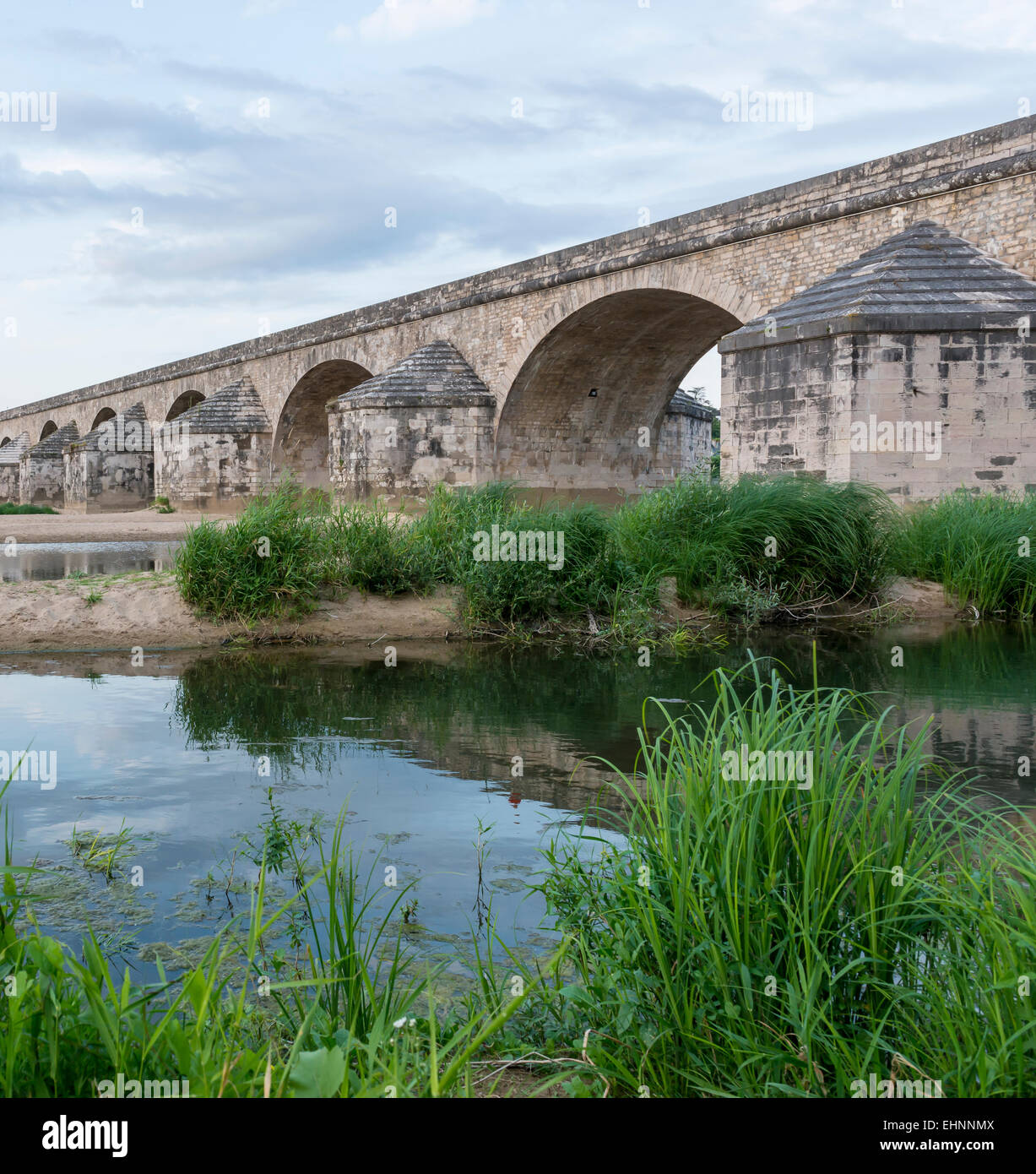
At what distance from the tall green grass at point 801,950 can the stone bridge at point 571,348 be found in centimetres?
1014

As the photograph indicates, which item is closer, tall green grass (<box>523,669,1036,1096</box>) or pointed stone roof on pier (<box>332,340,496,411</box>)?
tall green grass (<box>523,669,1036,1096</box>)

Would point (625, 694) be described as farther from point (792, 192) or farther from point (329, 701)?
point (792, 192)

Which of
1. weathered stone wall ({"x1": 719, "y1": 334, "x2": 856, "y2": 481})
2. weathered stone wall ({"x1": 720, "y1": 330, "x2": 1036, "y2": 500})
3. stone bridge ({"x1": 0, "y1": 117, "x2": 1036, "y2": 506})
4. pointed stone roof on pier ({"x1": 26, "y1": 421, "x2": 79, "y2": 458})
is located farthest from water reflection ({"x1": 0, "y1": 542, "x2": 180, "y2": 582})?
pointed stone roof on pier ({"x1": 26, "y1": 421, "x2": 79, "y2": 458})

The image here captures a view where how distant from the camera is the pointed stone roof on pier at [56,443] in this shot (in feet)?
131

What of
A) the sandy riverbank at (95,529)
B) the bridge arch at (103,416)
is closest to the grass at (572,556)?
the sandy riverbank at (95,529)

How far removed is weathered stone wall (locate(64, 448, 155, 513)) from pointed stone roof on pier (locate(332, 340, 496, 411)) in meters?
14.3

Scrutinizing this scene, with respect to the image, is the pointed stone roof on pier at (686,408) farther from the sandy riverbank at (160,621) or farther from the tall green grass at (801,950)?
the tall green grass at (801,950)

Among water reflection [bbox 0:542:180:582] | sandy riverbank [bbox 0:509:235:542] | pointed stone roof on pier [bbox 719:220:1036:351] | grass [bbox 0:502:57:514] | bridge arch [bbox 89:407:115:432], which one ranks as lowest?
water reflection [bbox 0:542:180:582]

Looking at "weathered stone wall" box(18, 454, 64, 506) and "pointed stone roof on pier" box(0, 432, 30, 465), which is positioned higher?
"pointed stone roof on pier" box(0, 432, 30, 465)

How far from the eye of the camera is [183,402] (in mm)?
36656

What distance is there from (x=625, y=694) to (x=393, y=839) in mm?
2920

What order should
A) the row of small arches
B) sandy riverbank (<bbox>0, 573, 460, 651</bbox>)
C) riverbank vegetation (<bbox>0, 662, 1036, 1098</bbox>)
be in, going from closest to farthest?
riverbank vegetation (<bbox>0, 662, 1036, 1098</bbox>) → sandy riverbank (<bbox>0, 573, 460, 651</bbox>) → the row of small arches

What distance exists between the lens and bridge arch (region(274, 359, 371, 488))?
27172mm

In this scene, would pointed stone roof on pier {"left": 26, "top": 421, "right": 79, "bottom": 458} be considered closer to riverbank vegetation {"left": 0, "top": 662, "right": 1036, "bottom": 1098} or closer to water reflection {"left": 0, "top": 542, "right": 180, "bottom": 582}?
water reflection {"left": 0, "top": 542, "right": 180, "bottom": 582}
